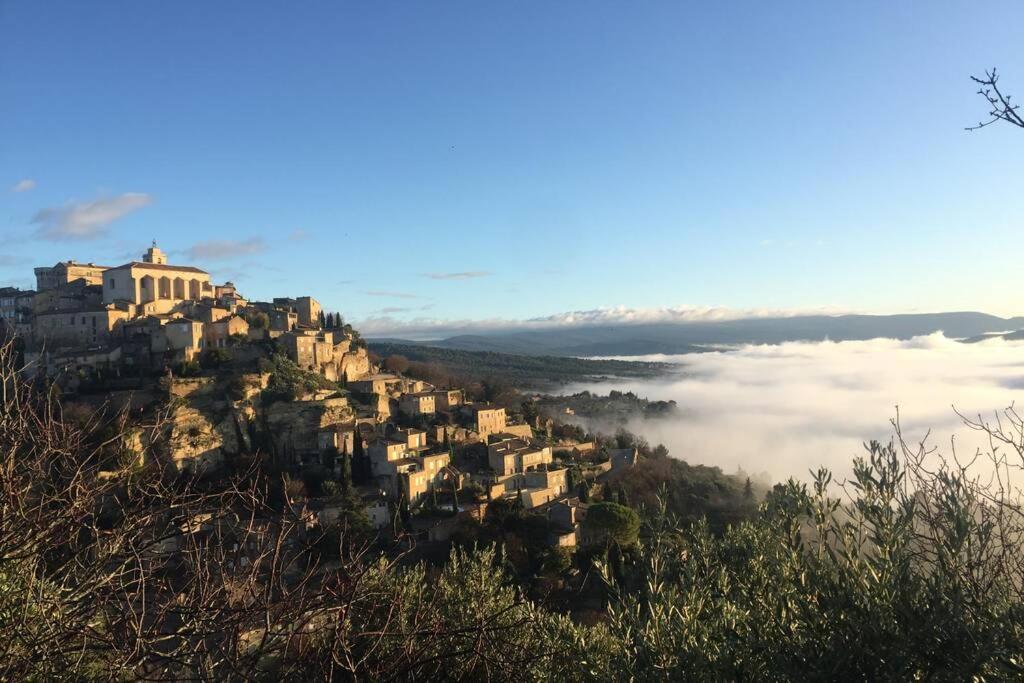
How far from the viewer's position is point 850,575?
4992mm

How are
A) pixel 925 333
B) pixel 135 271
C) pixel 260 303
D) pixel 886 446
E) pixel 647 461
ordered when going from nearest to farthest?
pixel 886 446 → pixel 135 271 → pixel 647 461 → pixel 260 303 → pixel 925 333

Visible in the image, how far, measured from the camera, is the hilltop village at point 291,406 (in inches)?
1211

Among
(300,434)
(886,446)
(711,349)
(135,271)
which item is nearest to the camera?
(886,446)

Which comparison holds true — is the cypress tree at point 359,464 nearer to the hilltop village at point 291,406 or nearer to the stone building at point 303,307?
the hilltop village at point 291,406

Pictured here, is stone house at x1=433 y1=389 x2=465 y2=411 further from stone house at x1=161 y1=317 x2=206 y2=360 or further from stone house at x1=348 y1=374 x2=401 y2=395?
stone house at x1=161 y1=317 x2=206 y2=360

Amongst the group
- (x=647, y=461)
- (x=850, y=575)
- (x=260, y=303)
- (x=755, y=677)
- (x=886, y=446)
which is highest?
(x=260, y=303)

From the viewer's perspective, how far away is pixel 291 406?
35.4 metres

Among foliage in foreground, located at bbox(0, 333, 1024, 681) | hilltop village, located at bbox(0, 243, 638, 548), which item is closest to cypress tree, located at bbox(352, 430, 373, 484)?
hilltop village, located at bbox(0, 243, 638, 548)

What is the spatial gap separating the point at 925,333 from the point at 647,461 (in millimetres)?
115886

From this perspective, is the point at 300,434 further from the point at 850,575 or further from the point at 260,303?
the point at 850,575

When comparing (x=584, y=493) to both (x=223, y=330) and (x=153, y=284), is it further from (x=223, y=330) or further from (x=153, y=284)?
(x=153, y=284)

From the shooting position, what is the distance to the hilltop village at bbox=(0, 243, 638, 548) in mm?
30750

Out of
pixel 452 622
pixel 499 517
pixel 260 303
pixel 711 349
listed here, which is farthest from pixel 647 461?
pixel 711 349

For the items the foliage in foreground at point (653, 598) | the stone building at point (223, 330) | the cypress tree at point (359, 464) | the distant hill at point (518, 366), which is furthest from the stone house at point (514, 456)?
the distant hill at point (518, 366)
